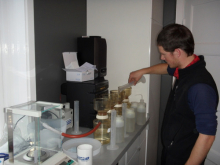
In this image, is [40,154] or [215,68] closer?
[40,154]

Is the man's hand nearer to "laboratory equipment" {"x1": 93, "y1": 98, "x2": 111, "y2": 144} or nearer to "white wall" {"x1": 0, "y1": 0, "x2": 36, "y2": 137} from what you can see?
"laboratory equipment" {"x1": 93, "y1": 98, "x2": 111, "y2": 144}

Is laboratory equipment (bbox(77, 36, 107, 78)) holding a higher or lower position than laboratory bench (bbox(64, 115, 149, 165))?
higher

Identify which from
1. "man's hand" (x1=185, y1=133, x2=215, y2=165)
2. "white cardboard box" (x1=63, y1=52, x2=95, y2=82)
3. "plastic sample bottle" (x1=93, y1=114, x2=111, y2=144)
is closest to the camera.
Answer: "man's hand" (x1=185, y1=133, x2=215, y2=165)

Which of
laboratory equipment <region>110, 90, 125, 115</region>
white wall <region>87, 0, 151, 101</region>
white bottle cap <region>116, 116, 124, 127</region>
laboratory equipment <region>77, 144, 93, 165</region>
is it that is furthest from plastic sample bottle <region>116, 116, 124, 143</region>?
→ white wall <region>87, 0, 151, 101</region>

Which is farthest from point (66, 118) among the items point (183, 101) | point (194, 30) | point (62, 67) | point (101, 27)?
point (194, 30)

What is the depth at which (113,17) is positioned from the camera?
2076 millimetres

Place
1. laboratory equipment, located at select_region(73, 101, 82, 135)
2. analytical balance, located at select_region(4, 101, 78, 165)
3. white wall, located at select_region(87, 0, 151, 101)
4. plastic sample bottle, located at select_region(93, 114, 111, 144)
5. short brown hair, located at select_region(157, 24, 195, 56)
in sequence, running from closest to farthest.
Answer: analytical balance, located at select_region(4, 101, 78, 165)
short brown hair, located at select_region(157, 24, 195, 56)
plastic sample bottle, located at select_region(93, 114, 111, 144)
laboratory equipment, located at select_region(73, 101, 82, 135)
white wall, located at select_region(87, 0, 151, 101)

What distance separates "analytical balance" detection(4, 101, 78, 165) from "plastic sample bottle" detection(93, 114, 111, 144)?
0.30 meters

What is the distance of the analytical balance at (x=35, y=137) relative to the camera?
99cm

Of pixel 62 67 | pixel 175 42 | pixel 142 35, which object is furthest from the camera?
pixel 142 35

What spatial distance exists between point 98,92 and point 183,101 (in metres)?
0.69

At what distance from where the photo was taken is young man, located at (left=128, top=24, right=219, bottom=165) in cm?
111

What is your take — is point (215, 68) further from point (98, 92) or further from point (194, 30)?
point (98, 92)

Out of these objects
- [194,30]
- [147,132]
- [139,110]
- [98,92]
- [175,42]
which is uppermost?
[194,30]
